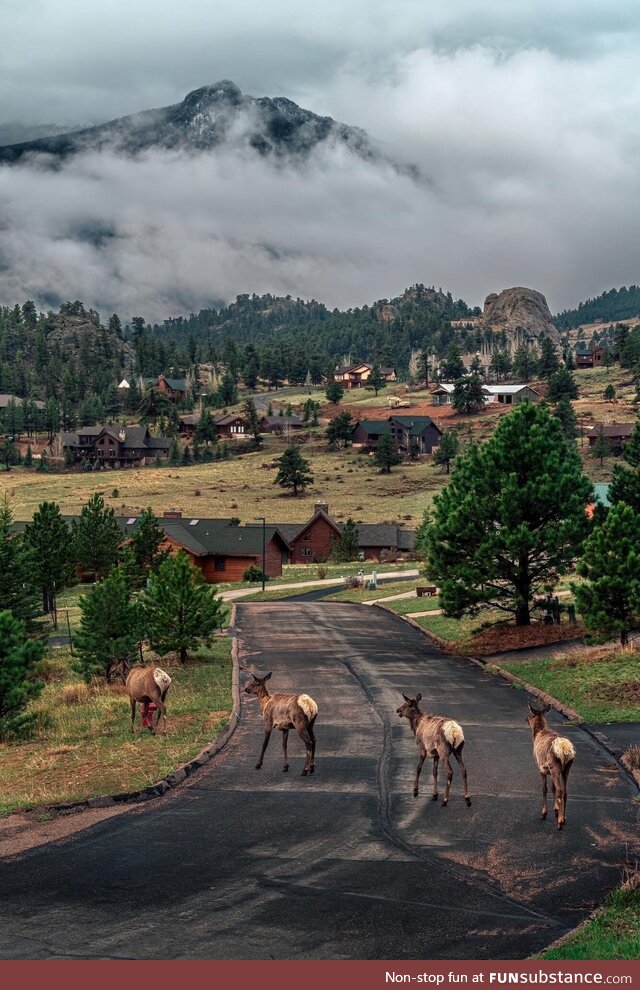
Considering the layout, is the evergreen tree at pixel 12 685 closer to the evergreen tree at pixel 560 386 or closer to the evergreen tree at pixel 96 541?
the evergreen tree at pixel 96 541

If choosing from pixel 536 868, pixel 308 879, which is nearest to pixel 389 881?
pixel 308 879

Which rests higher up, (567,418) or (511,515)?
(567,418)

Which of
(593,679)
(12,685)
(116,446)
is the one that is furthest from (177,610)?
(116,446)

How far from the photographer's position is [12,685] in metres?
28.7

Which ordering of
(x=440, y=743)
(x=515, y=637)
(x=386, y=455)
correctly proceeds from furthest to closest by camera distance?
1. (x=386, y=455)
2. (x=515, y=637)
3. (x=440, y=743)

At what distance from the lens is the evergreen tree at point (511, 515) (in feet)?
128

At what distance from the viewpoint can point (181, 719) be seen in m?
27.2

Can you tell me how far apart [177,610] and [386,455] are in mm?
117189

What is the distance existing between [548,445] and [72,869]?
2954cm

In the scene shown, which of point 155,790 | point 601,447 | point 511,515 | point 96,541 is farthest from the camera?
point 601,447

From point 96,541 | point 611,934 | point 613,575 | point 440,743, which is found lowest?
point 611,934

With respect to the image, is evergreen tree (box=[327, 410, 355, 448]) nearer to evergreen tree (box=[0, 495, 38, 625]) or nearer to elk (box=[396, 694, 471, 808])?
evergreen tree (box=[0, 495, 38, 625])

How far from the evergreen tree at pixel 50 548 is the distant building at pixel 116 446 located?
394 feet

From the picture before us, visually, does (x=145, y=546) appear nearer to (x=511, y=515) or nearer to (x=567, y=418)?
(x=511, y=515)
